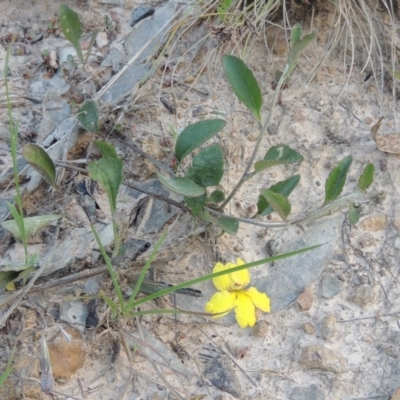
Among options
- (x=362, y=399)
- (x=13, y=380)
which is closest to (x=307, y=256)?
(x=362, y=399)

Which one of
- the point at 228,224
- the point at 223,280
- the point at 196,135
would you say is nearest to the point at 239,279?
the point at 223,280

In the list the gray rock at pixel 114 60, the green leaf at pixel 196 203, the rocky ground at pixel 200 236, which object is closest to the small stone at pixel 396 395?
the rocky ground at pixel 200 236

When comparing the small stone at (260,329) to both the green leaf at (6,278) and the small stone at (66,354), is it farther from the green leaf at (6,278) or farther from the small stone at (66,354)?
the green leaf at (6,278)

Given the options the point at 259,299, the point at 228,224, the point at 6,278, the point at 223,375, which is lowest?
the point at 223,375

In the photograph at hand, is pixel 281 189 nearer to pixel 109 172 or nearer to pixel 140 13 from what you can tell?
pixel 109 172

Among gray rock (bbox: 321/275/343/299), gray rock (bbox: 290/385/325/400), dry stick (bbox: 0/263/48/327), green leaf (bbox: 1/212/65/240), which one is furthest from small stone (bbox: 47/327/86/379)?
gray rock (bbox: 321/275/343/299)

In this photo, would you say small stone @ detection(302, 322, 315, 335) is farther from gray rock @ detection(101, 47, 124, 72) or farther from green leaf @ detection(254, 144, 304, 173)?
gray rock @ detection(101, 47, 124, 72)
